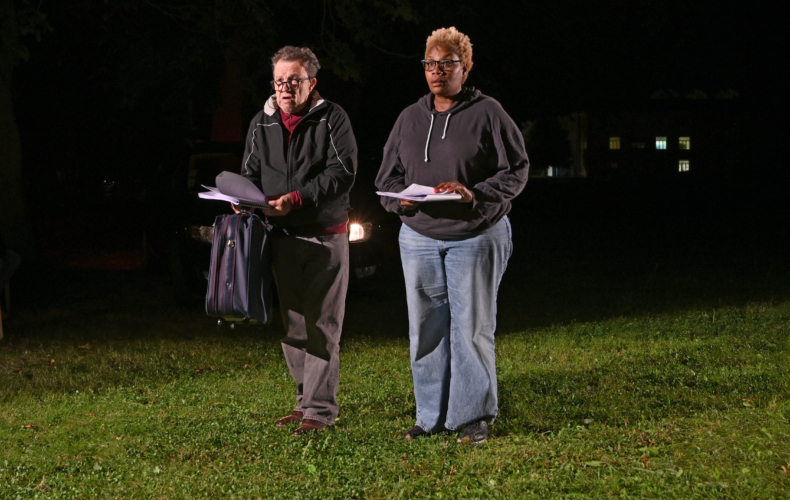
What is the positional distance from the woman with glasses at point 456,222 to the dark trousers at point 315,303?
0.45 m

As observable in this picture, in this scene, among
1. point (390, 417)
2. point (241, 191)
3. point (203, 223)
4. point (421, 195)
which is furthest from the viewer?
point (203, 223)

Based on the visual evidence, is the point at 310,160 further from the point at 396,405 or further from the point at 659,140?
the point at 659,140

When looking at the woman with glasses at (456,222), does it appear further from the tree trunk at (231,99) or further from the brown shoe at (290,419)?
the tree trunk at (231,99)

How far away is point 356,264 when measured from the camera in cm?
1038

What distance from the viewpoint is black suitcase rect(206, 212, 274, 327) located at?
5133mm

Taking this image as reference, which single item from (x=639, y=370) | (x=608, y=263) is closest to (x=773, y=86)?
(x=608, y=263)

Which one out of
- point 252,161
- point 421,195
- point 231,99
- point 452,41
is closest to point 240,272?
point 252,161

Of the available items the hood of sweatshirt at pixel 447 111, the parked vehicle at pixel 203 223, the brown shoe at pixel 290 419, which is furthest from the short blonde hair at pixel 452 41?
the parked vehicle at pixel 203 223

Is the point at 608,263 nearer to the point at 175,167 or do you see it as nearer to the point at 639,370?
the point at 175,167

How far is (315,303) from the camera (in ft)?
17.6

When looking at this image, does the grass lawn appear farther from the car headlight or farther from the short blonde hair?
the short blonde hair

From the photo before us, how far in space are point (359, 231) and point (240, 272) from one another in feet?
16.9

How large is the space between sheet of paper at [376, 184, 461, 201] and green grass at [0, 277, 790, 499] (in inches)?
51.3

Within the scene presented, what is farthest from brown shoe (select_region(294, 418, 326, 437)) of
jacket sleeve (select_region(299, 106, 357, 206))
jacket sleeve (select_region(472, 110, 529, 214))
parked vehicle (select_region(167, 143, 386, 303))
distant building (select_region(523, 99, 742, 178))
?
distant building (select_region(523, 99, 742, 178))
